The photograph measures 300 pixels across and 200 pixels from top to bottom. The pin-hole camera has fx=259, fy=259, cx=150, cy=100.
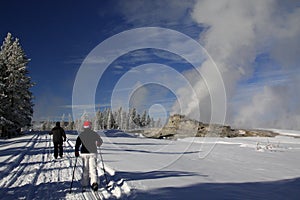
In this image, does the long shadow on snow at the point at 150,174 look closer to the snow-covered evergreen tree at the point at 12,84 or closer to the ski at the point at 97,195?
the ski at the point at 97,195

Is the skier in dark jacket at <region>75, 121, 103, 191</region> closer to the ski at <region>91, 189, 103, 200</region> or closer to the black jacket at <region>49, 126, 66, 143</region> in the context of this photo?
the ski at <region>91, 189, 103, 200</region>

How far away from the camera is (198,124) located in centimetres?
3228

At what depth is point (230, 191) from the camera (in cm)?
698

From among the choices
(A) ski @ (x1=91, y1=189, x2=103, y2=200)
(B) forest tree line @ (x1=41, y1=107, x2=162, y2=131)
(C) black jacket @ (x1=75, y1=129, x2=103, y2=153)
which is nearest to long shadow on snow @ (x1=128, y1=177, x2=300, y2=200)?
(A) ski @ (x1=91, y1=189, x2=103, y2=200)

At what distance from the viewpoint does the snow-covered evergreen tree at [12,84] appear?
104 ft

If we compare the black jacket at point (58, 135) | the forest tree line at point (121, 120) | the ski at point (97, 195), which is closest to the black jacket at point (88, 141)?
the ski at point (97, 195)

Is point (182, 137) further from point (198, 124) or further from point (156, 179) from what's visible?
point (156, 179)

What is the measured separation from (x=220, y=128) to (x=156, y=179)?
2446cm

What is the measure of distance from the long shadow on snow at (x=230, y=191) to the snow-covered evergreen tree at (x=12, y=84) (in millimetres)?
28424

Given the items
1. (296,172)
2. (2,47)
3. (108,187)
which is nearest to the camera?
(108,187)

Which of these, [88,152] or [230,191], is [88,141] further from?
[230,191]

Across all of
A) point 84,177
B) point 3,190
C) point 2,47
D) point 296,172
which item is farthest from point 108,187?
point 2,47

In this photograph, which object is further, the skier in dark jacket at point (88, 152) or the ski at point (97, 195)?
the skier in dark jacket at point (88, 152)

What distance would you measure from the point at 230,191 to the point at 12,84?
32.5 m
